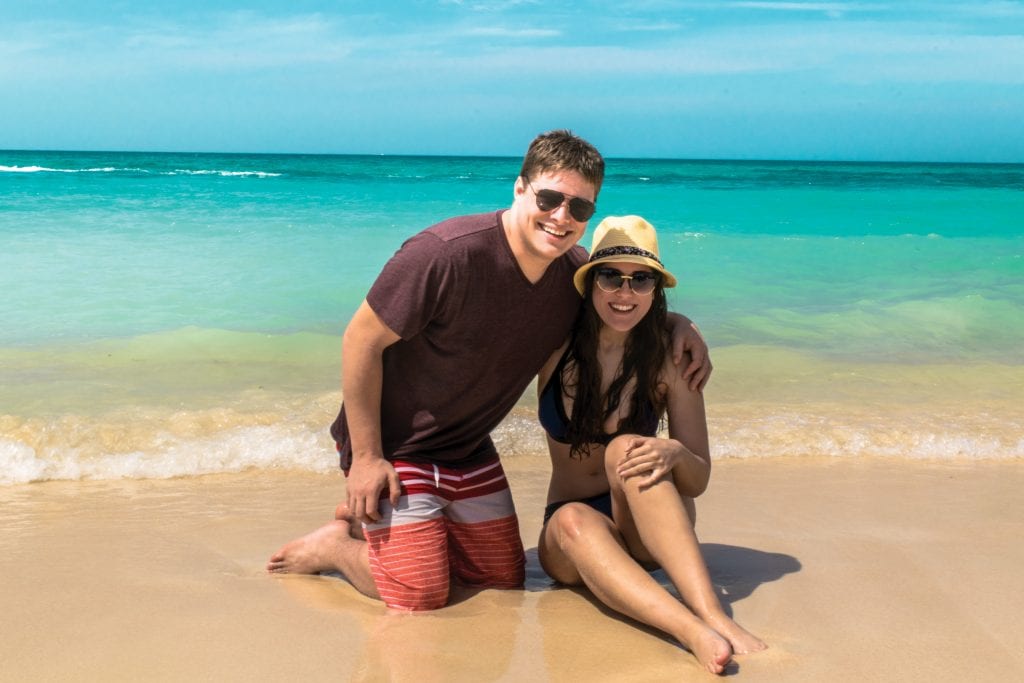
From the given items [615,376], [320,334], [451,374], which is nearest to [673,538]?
[615,376]

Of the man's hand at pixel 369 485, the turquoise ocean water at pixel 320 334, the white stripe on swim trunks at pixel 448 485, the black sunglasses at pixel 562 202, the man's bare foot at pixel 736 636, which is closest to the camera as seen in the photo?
the man's bare foot at pixel 736 636

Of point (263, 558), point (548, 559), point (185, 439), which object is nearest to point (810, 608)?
point (548, 559)

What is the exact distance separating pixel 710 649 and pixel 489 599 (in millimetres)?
827

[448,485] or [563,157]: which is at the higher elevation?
[563,157]

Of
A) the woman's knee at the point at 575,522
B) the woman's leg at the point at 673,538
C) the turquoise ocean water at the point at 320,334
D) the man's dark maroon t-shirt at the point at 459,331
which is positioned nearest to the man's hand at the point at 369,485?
the man's dark maroon t-shirt at the point at 459,331

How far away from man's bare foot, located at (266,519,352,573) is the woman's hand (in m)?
1.02

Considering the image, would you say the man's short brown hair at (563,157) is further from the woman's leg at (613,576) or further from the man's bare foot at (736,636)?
the man's bare foot at (736,636)

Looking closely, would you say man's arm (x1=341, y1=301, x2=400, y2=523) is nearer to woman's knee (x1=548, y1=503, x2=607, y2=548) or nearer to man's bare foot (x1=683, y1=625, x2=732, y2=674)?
woman's knee (x1=548, y1=503, x2=607, y2=548)

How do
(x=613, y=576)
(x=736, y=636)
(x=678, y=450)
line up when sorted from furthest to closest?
(x=678, y=450) < (x=613, y=576) < (x=736, y=636)

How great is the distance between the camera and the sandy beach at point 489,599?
2.73 meters

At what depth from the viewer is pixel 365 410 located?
10.5 ft

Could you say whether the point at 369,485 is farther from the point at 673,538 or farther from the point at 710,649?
the point at 710,649

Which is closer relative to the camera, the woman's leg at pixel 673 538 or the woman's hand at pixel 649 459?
the woman's leg at pixel 673 538

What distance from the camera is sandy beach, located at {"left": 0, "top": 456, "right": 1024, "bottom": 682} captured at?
2734 millimetres
